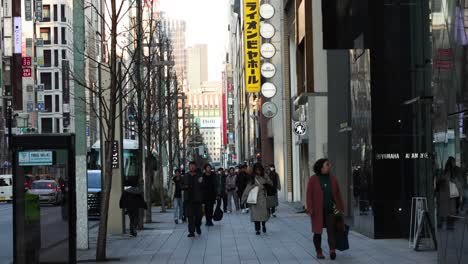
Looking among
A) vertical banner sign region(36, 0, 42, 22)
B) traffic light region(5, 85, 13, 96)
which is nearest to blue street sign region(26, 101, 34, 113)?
traffic light region(5, 85, 13, 96)

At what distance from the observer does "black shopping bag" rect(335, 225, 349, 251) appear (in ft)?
45.4

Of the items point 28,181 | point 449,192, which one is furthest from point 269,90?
point 449,192

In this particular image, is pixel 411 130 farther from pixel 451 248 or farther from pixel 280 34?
pixel 280 34

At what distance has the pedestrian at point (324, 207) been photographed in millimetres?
13953

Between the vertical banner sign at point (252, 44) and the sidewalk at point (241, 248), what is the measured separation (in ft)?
99.8

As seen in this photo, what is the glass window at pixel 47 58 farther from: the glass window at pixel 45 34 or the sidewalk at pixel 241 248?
the sidewalk at pixel 241 248

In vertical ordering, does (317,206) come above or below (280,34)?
below

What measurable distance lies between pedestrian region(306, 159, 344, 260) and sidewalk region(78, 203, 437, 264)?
17.1 inches

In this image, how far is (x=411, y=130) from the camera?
58.6ft

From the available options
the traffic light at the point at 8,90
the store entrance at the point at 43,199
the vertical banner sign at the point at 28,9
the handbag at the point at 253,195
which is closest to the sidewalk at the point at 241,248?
the handbag at the point at 253,195

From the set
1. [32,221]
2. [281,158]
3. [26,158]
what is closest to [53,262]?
[32,221]

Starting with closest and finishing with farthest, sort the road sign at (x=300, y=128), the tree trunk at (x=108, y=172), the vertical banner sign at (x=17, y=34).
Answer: the tree trunk at (x=108, y=172) < the road sign at (x=300, y=128) < the vertical banner sign at (x=17, y=34)

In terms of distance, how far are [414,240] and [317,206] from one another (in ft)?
7.44

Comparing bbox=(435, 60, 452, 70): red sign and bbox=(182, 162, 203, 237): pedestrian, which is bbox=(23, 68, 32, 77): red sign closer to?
bbox=(182, 162, 203, 237): pedestrian
